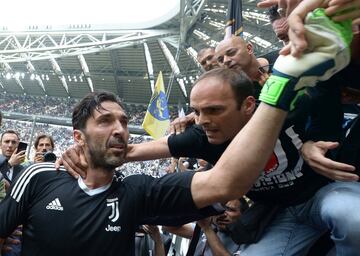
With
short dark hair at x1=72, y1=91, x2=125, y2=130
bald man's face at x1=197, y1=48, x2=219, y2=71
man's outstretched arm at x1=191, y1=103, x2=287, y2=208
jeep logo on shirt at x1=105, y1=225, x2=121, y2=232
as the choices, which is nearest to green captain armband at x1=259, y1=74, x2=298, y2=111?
man's outstretched arm at x1=191, y1=103, x2=287, y2=208

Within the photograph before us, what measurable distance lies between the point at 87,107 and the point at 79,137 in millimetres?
165

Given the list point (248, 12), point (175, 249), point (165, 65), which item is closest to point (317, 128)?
point (175, 249)

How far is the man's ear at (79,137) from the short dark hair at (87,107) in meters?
0.02

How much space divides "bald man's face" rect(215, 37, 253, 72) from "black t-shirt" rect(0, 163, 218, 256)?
120cm

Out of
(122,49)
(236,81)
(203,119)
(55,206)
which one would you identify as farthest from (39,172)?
(122,49)

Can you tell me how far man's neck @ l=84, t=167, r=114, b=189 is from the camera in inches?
79.7

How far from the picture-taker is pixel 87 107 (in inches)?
84.3

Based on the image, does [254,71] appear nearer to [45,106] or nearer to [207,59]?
[207,59]

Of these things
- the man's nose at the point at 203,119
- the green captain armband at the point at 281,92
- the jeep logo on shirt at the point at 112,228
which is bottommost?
the jeep logo on shirt at the point at 112,228

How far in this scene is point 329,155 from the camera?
1902mm

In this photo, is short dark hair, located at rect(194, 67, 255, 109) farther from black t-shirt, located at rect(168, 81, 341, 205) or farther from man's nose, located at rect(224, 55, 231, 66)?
man's nose, located at rect(224, 55, 231, 66)

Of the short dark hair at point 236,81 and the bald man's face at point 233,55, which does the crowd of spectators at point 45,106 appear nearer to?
the bald man's face at point 233,55

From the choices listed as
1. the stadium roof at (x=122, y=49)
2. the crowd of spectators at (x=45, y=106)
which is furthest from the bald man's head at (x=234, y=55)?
the crowd of spectators at (x=45, y=106)

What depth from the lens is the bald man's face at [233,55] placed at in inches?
111
